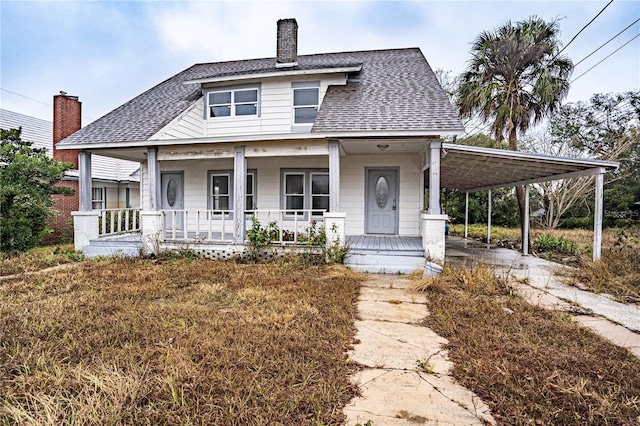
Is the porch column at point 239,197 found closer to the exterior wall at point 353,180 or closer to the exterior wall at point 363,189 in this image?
the exterior wall at point 353,180

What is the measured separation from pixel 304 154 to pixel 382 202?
125 inches

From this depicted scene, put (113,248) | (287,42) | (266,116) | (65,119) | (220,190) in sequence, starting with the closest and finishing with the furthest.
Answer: (113,248), (266,116), (287,42), (220,190), (65,119)

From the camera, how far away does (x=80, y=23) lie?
10.8 metres

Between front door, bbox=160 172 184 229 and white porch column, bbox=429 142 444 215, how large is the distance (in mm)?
8263

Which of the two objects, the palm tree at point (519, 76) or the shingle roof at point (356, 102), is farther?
the palm tree at point (519, 76)

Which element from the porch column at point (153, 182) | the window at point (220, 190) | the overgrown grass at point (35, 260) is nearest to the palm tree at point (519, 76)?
the window at point (220, 190)

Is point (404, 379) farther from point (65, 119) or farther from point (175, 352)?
point (65, 119)

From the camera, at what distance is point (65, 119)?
47.0ft

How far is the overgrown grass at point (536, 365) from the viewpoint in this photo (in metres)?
2.41

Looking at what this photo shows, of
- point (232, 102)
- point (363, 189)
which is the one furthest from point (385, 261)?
point (232, 102)

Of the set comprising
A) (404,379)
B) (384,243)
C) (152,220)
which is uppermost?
(152,220)

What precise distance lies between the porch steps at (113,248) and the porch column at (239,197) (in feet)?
9.01

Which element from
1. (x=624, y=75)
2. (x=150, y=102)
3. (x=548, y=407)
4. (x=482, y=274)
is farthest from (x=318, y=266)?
(x=624, y=75)

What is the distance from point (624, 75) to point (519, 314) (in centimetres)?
2480
